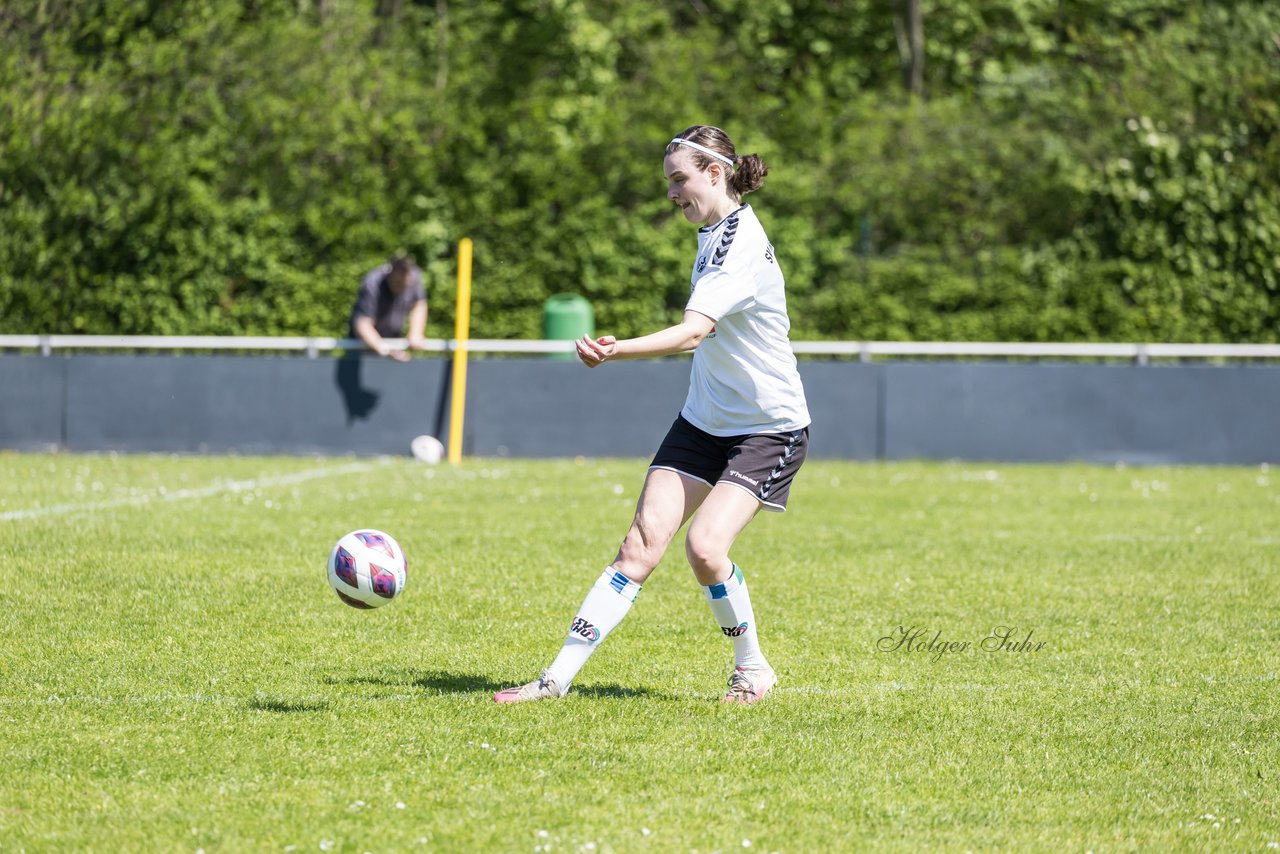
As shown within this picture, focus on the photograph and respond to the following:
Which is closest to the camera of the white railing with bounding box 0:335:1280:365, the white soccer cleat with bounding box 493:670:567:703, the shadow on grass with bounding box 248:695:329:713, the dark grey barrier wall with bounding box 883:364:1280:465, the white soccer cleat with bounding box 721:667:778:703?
the shadow on grass with bounding box 248:695:329:713

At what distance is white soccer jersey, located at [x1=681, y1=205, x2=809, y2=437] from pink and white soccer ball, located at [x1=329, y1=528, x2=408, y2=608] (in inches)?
51.8

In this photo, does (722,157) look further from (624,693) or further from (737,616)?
(624,693)

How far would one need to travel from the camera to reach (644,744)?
5.10 metres

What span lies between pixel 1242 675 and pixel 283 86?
17.4m

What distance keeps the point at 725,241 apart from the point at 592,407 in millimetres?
11570

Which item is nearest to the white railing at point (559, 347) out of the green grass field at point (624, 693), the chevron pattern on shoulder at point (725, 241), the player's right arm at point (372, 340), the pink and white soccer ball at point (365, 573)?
the player's right arm at point (372, 340)

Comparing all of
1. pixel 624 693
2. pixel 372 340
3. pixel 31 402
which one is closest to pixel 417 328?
pixel 372 340

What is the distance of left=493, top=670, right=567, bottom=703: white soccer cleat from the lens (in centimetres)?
564

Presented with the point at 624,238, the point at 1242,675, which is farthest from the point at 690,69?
the point at 1242,675

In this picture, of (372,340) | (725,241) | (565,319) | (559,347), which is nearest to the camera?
(725,241)

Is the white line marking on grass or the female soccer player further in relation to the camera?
the white line marking on grass

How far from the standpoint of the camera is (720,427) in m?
5.79

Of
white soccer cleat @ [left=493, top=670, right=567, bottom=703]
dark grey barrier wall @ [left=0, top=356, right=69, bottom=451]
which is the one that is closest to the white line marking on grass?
dark grey barrier wall @ [left=0, top=356, right=69, bottom=451]

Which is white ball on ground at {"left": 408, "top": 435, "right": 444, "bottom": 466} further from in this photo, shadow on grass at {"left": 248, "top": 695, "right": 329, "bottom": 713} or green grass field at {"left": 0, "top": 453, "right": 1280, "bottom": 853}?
shadow on grass at {"left": 248, "top": 695, "right": 329, "bottom": 713}
